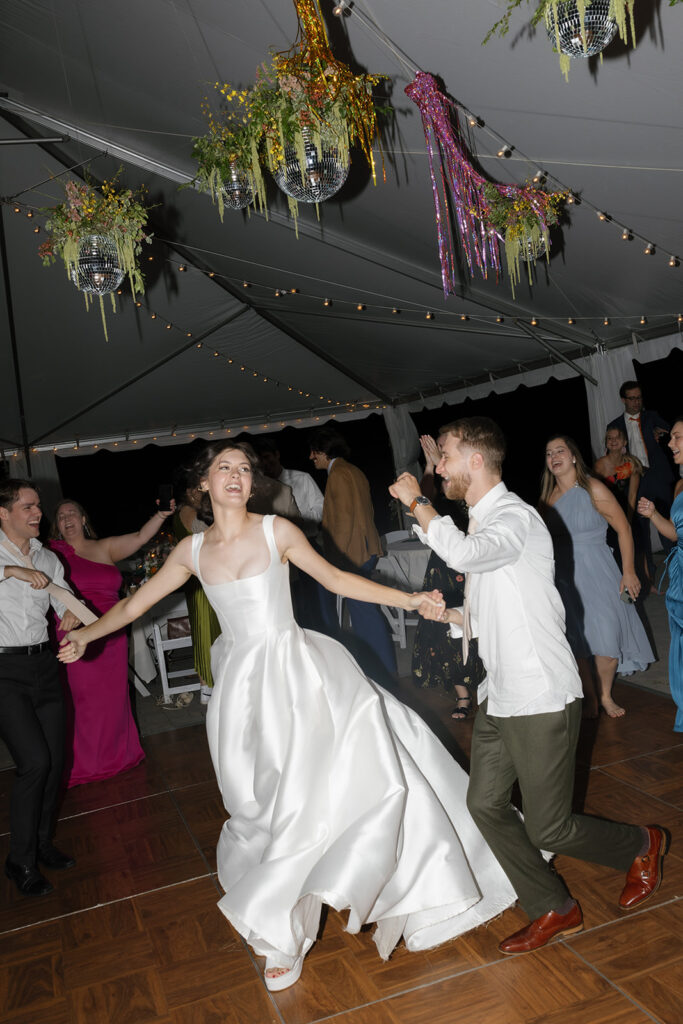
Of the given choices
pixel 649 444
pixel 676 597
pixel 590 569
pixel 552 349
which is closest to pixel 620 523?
pixel 590 569

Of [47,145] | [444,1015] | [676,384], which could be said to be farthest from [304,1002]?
[676,384]

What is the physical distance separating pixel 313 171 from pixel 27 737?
103 inches

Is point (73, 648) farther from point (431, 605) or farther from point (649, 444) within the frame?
point (649, 444)

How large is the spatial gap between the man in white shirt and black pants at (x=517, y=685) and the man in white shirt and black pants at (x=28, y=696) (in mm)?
1790

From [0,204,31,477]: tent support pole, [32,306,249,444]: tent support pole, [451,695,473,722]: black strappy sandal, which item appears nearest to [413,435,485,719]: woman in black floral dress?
[451,695,473,722]: black strappy sandal

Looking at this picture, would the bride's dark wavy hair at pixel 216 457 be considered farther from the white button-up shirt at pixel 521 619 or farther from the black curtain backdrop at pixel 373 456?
the black curtain backdrop at pixel 373 456

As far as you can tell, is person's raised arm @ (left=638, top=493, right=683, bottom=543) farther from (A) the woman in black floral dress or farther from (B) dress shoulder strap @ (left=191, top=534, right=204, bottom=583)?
(B) dress shoulder strap @ (left=191, top=534, right=204, bottom=583)

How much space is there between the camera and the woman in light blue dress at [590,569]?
4.35 metres

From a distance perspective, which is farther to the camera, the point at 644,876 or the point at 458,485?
the point at 644,876

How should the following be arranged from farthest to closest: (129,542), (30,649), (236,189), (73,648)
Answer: (129,542) < (236,189) < (30,649) < (73,648)

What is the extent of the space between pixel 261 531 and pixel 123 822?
6.53 feet

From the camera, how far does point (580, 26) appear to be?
8.30ft

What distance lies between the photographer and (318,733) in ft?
8.19

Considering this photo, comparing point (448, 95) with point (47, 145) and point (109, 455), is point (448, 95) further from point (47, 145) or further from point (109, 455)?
point (109, 455)
